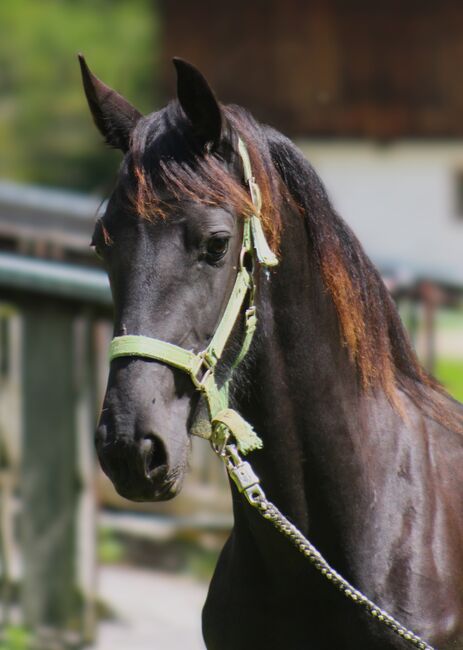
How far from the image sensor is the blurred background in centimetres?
517

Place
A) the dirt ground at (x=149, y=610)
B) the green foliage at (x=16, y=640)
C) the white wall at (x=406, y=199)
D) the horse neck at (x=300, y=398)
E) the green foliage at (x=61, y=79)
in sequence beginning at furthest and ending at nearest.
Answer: the green foliage at (x=61, y=79) < the white wall at (x=406, y=199) < the dirt ground at (x=149, y=610) < the green foliage at (x=16, y=640) < the horse neck at (x=300, y=398)

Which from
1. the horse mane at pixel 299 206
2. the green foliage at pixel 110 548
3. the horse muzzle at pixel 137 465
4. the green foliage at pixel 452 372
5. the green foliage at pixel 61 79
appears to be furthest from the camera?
the green foliage at pixel 61 79

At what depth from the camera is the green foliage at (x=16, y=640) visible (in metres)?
5.12

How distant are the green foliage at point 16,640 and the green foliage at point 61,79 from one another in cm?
1931

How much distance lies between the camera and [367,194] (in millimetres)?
20859

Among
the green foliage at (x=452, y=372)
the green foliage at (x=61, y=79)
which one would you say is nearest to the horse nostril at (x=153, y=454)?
the green foliage at (x=452, y=372)

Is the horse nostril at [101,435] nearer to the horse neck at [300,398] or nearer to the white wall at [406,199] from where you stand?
the horse neck at [300,398]

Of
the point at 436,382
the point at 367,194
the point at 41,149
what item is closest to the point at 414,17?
the point at 367,194

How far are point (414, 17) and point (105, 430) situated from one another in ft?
66.1

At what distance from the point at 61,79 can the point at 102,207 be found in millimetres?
22765

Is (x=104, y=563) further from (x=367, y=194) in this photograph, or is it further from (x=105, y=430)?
(x=367, y=194)

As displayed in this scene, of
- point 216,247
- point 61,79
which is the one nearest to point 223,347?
point 216,247

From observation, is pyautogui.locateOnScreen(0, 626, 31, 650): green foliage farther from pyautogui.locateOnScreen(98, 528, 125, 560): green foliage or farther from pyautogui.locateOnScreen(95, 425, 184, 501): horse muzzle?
pyautogui.locateOnScreen(95, 425, 184, 501): horse muzzle

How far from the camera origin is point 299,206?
290 cm
